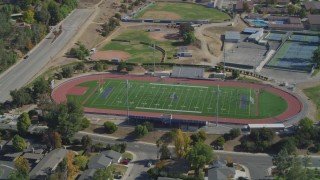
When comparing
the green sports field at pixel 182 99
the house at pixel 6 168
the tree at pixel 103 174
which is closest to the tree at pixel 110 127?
the green sports field at pixel 182 99

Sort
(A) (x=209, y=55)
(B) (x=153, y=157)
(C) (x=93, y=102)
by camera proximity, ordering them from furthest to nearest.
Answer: (A) (x=209, y=55)
(C) (x=93, y=102)
(B) (x=153, y=157)

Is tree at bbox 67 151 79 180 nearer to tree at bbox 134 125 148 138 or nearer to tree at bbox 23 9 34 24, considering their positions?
tree at bbox 134 125 148 138

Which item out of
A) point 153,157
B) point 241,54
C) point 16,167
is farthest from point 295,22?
point 16,167

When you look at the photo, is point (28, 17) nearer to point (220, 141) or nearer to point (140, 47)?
point (140, 47)

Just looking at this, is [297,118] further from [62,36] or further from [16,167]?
[62,36]

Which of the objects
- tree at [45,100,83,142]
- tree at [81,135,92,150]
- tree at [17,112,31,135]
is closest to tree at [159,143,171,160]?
tree at [81,135,92,150]

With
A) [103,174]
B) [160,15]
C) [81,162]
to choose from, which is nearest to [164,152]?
[103,174]
